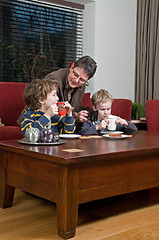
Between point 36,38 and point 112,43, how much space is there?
990mm

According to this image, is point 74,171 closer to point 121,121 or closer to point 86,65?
point 121,121

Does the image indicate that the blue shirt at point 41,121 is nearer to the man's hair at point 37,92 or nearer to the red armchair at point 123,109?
the man's hair at point 37,92

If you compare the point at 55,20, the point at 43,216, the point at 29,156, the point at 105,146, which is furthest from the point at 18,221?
the point at 55,20

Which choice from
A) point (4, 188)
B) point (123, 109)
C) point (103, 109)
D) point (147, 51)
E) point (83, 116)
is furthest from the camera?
point (147, 51)

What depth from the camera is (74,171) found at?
1679 mm

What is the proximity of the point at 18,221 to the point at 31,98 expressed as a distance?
2.71 ft

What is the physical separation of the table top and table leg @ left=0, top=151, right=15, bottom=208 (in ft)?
0.27

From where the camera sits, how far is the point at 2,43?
13.4ft

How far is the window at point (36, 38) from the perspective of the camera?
13.5 feet

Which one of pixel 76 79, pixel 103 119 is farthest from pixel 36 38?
pixel 103 119

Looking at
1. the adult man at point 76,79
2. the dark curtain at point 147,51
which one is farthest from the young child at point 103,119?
the dark curtain at point 147,51

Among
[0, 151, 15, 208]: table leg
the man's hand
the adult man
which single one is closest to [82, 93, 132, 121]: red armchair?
the adult man

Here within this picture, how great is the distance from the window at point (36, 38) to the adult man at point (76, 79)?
1.37 meters

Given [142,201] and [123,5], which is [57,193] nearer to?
[142,201]
